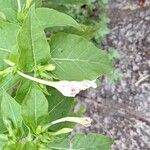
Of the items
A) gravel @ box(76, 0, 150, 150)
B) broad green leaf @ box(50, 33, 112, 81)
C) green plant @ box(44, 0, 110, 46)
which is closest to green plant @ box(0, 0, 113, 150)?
broad green leaf @ box(50, 33, 112, 81)

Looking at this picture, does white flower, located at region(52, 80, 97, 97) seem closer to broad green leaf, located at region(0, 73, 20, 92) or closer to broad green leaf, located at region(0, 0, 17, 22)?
broad green leaf, located at region(0, 73, 20, 92)

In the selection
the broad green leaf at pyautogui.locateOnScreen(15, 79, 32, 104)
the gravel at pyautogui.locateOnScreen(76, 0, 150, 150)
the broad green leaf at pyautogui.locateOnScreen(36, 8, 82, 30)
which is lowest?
the gravel at pyautogui.locateOnScreen(76, 0, 150, 150)

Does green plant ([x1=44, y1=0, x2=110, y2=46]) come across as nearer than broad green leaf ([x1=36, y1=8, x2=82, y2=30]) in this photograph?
No

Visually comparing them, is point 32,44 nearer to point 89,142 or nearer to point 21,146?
point 21,146

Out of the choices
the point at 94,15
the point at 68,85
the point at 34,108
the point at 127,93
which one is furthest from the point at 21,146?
the point at 94,15

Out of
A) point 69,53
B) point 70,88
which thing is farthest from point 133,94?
point 70,88

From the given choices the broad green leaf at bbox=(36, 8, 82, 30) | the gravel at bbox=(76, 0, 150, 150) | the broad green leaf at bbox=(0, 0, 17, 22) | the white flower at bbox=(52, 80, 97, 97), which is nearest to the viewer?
the white flower at bbox=(52, 80, 97, 97)

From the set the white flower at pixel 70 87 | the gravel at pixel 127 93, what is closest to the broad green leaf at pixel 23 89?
the white flower at pixel 70 87

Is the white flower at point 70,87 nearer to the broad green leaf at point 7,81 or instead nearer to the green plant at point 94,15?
the broad green leaf at point 7,81
